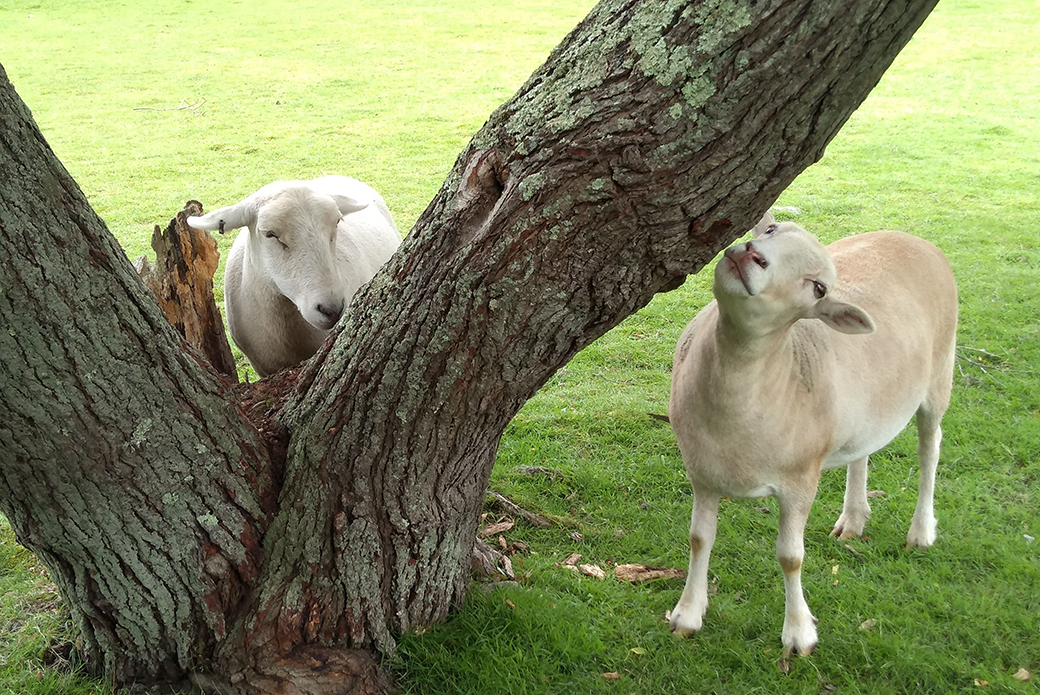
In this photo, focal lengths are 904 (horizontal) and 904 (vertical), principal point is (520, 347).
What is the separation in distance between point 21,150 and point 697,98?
1680 millimetres

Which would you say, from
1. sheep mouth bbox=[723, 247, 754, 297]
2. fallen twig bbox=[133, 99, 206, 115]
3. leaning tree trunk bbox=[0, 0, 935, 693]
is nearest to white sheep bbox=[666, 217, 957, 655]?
sheep mouth bbox=[723, 247, 754, 297]

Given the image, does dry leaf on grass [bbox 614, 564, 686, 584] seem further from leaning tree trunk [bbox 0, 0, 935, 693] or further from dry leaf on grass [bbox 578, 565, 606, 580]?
leaning tree trunk [bbox 0, 0, 935, 693]

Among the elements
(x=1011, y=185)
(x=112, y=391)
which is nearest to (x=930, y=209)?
(x=1011, y=185)

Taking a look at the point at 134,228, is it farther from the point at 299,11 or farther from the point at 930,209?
the point at 299,11

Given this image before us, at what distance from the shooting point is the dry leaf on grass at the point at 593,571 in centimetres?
391

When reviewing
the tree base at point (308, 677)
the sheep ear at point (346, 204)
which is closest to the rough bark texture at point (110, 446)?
the tree base at point (308, 677)

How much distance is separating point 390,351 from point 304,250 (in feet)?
5.35

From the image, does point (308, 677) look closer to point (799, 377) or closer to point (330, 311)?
point (330, 311)

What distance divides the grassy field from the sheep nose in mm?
1279

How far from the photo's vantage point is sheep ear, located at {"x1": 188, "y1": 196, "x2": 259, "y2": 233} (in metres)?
4.25

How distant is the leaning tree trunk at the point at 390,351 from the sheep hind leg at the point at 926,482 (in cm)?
223

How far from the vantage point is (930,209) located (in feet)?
31.3

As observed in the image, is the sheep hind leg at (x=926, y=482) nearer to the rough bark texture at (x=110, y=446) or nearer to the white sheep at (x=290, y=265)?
the white sheep at (x=290, y=265)

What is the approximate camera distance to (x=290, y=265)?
4.21 meters
